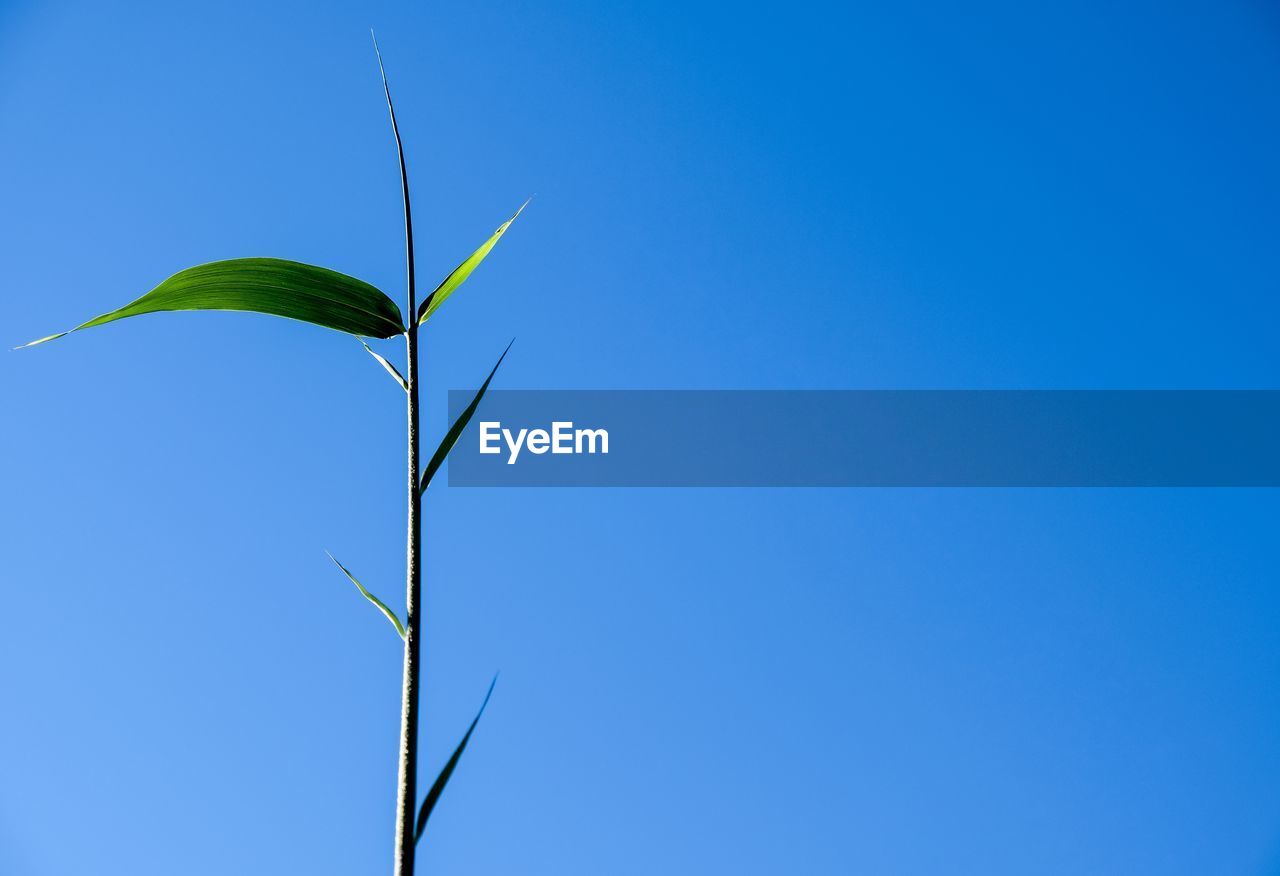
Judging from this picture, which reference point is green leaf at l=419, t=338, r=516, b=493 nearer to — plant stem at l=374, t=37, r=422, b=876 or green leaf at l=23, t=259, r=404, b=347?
plant stem at l=374, t=37, r=422, b=876

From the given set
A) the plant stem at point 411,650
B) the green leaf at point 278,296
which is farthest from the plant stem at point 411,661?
the green leaf at point 278,296

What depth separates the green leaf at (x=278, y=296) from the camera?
818 mm

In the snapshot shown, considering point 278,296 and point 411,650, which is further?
point 278,296

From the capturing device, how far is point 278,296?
0.85 m

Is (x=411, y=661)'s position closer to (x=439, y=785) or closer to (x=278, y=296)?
(x=439, y=785)

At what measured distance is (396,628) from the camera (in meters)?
0.72

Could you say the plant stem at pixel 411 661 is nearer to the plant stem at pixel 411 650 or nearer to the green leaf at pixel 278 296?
the plant stem at pixel 411 650

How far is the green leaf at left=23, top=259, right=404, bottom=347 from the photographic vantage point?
818 millimetres

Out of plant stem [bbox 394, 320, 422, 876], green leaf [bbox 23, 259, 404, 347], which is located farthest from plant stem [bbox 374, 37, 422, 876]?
green leaf [bbox 23, 259, 404, 347]

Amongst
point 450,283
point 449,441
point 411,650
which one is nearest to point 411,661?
point 411,650

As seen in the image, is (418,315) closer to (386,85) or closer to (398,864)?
(386,85)

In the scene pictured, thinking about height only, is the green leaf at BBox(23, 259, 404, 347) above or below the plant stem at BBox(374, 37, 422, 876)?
above

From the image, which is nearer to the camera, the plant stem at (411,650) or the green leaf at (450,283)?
the plant stem at (411,650)

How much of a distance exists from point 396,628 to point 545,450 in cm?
237
